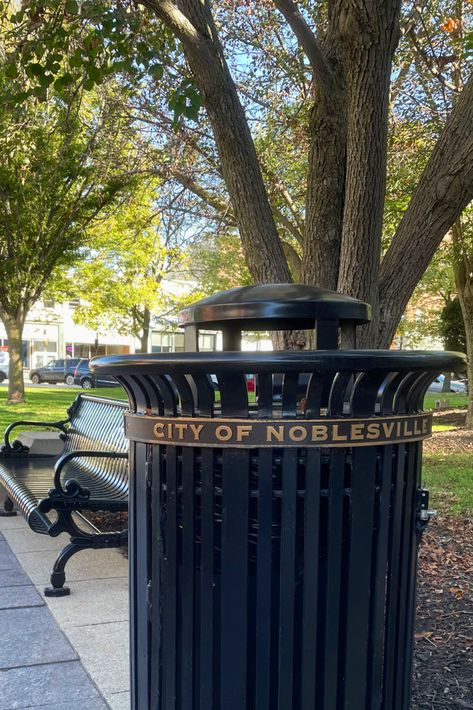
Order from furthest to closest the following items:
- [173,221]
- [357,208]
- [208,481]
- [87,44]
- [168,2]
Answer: [173,221]
[87,44]
[168,2]
[357,208]
[208,481]

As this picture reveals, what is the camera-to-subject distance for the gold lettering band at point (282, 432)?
5.84ft

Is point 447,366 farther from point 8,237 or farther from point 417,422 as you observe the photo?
point 8,237

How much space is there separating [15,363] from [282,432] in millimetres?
17899

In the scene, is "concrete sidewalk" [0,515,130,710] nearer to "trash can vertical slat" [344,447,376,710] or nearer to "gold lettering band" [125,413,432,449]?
"trash can vertical slat" [344,447,376,710]

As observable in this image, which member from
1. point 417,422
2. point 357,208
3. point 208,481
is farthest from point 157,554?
point 357,208

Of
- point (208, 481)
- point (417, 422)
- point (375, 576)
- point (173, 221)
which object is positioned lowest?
point (375, 576)

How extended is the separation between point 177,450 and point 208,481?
0.44 feet

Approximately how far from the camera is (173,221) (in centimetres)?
1135

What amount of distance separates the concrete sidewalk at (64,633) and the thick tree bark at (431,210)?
2.45 metres

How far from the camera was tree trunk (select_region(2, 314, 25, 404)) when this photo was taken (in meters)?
18.3

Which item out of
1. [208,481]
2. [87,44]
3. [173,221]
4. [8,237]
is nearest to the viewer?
[208,481]

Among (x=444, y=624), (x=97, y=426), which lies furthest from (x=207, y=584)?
(x=97, y=426)

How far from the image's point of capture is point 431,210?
4.40m

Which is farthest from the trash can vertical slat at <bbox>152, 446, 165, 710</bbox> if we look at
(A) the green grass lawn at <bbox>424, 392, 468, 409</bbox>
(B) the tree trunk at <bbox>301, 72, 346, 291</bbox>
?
(A) the green grass lawn at <bbox>424, 392, 468, 409</bbox>
